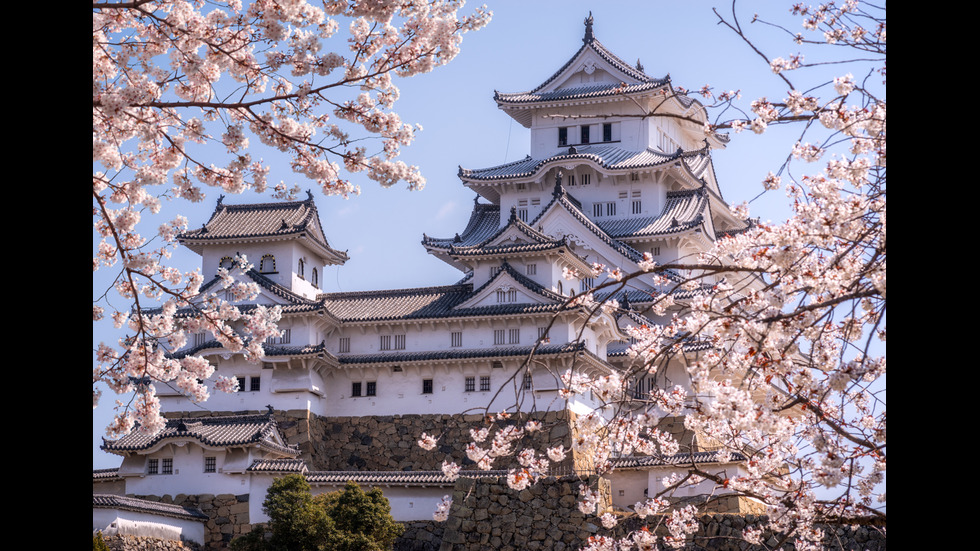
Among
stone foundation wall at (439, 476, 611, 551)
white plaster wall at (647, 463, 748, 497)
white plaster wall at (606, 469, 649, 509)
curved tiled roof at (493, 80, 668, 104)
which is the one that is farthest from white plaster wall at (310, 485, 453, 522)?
curved tiled roof at (493, 80, 668, 104)

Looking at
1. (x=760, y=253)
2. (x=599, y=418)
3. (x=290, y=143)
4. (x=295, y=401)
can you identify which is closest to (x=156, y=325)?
(x=290, y=143)

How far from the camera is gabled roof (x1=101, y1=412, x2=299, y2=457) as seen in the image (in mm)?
28781

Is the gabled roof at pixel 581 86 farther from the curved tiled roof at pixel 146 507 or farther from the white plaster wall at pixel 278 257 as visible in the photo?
the curved tiled roof at pixel 146 507

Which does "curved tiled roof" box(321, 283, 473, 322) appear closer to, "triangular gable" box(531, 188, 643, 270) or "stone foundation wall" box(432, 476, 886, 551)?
"triangular gable" box(531, 188, 643, 270)

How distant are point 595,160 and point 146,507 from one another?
818 inches

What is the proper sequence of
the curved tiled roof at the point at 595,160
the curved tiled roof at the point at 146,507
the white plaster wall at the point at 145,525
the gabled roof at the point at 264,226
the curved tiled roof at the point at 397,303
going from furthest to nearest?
the curved tiled roof at the point at 595,160, the gabled roof at the point at 264,226, the curved tiled roof at the point at 397,303, the curved tiled roof at the point at 146,507, the white plaster wall at the point at 145,525

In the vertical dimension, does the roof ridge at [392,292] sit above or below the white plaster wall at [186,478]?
above

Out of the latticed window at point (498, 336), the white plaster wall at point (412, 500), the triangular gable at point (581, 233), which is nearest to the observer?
the white plaster wall at point (412, 500)

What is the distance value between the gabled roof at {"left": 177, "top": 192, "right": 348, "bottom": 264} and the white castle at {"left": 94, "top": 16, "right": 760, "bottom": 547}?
74mm

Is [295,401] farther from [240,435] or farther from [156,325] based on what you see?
[156,325]

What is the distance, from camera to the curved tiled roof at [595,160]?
39062mm

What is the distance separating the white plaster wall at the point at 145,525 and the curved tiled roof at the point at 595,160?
1807 cm

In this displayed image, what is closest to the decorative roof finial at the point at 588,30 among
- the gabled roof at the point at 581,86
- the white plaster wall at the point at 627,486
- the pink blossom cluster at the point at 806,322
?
the gabled roof at the point at 581,86

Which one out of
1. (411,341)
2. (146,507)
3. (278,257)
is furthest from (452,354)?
(146,507)
